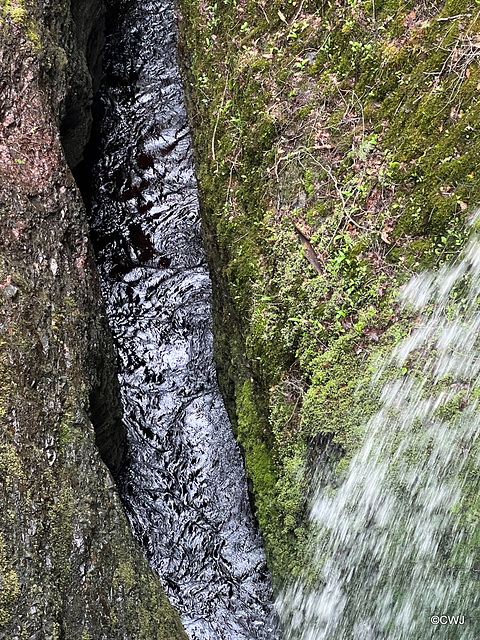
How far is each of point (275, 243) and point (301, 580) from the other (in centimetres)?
280

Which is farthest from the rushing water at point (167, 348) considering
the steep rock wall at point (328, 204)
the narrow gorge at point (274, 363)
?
the steep rock wall at point (328, 204)

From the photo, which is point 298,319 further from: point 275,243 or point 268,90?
point 268,90

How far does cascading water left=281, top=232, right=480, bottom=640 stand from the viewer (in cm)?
339

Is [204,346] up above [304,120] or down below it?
below

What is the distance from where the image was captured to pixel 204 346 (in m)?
5.40

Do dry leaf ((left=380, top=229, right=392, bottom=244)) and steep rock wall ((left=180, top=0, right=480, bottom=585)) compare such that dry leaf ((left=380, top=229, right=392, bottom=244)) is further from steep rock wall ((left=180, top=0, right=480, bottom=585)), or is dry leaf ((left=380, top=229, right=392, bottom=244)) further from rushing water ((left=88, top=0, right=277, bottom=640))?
rushing water ((left=88, top=0, right=277, bottom=640))

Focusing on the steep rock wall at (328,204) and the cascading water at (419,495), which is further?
the steep rock wall at (328,204)

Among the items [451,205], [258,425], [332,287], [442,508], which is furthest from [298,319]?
[442,508]

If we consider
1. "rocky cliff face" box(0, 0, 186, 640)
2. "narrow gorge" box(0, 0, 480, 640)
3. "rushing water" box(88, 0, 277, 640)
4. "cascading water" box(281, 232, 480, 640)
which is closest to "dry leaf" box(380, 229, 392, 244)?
"narrow gorge" box(0, 0, 480, 640)

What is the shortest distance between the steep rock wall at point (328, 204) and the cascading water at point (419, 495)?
0.14 metres

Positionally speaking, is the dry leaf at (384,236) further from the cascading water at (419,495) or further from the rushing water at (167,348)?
the rushing water at (167,348)

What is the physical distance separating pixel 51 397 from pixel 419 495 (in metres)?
2.71

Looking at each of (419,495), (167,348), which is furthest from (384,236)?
(167,348)

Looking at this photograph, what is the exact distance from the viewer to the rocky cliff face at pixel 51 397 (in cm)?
296
